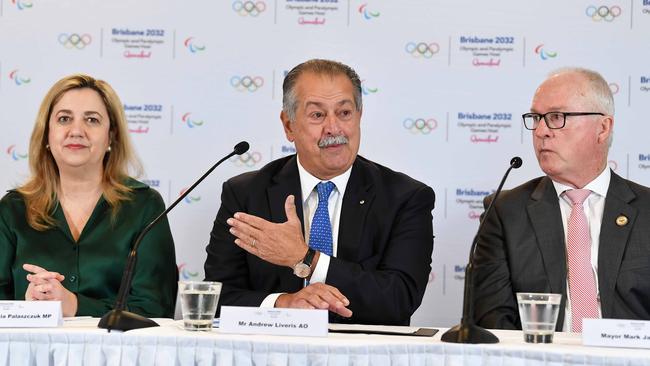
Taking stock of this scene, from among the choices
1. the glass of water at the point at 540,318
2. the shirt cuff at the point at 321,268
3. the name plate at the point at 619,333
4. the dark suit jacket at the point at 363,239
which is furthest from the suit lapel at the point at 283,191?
the name plate at the point at 619,333

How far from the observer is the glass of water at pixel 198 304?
2.47 metres

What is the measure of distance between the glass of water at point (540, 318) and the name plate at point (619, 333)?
10 centimetres

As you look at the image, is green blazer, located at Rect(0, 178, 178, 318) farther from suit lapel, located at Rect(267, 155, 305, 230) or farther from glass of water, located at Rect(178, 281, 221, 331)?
glass of water, located at Rect(178, 281, 221, 331)

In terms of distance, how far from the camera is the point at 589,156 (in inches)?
132

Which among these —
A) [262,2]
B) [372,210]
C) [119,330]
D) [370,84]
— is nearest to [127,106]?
[262,2]

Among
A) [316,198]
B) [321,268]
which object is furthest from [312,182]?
[321,268]

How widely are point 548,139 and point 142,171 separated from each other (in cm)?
172

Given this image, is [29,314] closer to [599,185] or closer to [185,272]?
[185,272]

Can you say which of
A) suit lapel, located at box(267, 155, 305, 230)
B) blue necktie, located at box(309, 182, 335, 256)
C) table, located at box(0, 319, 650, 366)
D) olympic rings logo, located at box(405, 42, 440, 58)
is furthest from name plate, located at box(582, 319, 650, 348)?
olympic rings logo, located at box(405, 42, 440, 58)

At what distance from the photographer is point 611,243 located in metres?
3.24

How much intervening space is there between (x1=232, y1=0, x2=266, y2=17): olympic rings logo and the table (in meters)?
2.19

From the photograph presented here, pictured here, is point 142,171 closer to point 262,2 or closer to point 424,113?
point 262,2

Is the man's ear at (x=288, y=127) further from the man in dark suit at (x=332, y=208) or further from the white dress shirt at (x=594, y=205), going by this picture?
the white dress shirt at (x=594, y=205)

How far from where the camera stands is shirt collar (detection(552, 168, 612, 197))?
3.37 metres
